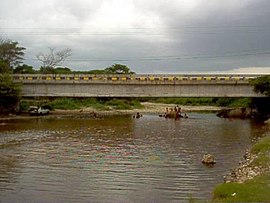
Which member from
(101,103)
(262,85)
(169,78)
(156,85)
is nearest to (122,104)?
(101,103)

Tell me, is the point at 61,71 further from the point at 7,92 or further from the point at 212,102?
the point at 7,92

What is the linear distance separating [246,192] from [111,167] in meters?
12.2

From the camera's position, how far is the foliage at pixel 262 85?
7269 centimetres

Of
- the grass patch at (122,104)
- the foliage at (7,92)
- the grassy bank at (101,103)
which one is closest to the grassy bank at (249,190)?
the foliage at (7,92)

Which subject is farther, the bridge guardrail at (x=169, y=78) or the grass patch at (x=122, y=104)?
the grass patch at (x=122, y=104)

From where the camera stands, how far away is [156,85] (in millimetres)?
75312

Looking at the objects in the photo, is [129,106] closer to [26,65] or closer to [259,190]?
[26,65]

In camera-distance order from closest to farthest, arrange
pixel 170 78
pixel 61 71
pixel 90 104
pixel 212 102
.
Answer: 1. pixel 170 78
2. pixel 90 104
3. pixel 61 71
4. pixel 212 102

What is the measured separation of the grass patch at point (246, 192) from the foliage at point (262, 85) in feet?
182

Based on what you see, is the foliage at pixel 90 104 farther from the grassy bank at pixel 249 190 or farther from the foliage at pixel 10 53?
the grassy bank at pixel 249 190

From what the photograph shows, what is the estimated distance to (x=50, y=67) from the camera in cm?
11388

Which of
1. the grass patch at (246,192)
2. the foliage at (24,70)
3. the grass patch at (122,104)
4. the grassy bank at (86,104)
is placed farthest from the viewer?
the grass patch at (122,104)

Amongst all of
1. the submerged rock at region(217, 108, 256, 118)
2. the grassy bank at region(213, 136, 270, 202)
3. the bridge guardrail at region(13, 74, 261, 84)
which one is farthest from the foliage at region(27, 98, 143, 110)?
the grassy bank at region(213, 136, 270, 202)

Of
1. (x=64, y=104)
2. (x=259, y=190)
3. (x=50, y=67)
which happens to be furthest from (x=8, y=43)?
(x=259, y=190)
